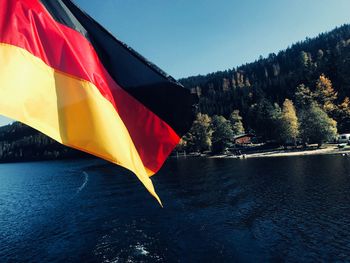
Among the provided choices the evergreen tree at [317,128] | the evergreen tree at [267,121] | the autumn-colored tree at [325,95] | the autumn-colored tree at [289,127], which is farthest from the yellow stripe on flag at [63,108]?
the autumn-colored tree at [325,95]

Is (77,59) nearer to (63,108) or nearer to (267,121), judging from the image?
(63,108)

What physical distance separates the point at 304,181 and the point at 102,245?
4644 centimetres

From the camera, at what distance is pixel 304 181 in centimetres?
6894

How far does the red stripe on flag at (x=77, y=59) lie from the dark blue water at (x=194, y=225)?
23.9 metres

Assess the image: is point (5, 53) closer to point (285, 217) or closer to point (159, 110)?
point (159, 110)

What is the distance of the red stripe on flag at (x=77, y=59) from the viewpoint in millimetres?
8875

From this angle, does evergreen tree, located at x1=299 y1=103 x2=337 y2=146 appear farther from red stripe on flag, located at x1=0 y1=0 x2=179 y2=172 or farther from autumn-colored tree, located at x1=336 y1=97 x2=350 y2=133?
red stripe on flag, located at x1=0 y1=0 x2=179 y2=172

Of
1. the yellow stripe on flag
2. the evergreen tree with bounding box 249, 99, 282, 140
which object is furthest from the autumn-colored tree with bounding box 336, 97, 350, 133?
the yellow stripe on flag

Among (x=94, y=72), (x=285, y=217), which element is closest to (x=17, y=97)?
(x=94, y=72)

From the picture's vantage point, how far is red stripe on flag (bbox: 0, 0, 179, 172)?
349 inches

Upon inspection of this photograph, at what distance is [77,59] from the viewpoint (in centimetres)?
930

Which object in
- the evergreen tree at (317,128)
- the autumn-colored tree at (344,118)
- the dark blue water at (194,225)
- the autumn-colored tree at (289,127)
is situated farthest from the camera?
the autumn-colored tree at (344,118)

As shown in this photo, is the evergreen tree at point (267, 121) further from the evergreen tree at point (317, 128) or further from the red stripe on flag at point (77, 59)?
the red stripe on flag at point (77, 59)

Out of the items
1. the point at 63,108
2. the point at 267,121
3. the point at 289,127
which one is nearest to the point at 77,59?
the point at 63,108
